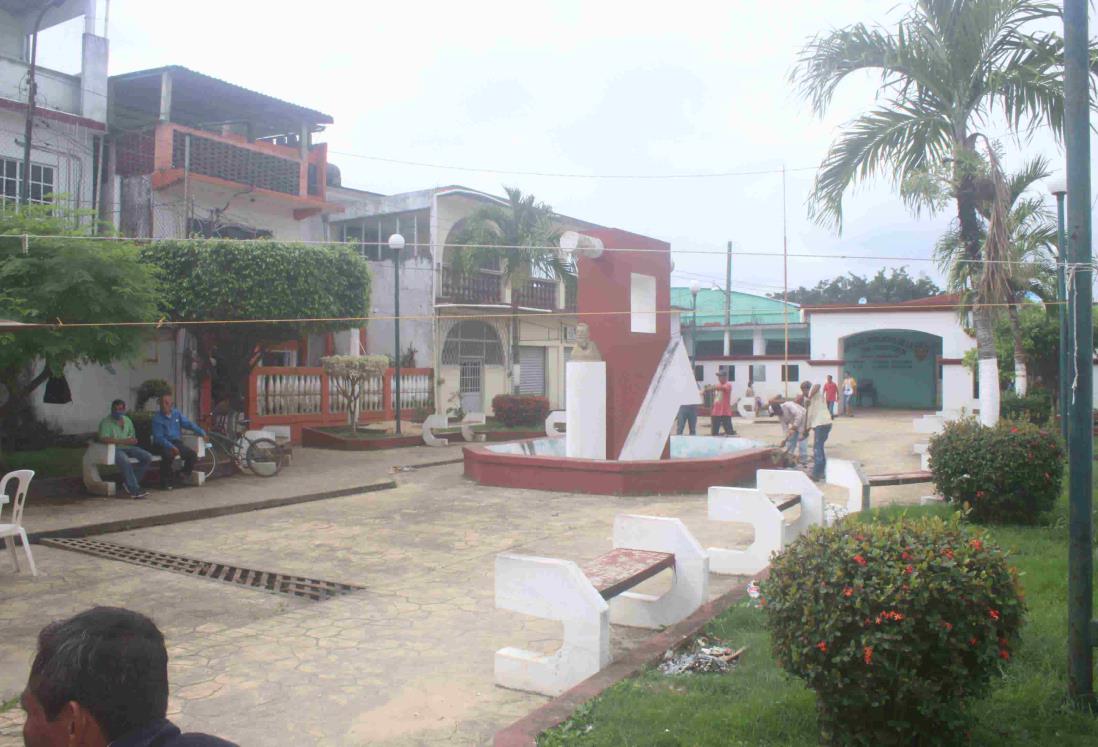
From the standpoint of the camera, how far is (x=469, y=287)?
81.8ft

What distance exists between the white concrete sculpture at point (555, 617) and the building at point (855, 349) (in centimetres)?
2164

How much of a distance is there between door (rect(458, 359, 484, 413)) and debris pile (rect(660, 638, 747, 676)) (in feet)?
68.1

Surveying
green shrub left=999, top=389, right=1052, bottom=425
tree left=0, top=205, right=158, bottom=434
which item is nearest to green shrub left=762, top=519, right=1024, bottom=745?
tree left=0, top=205, right=158, bottom=434

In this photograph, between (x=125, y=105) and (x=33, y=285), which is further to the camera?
(x=125, y=105)

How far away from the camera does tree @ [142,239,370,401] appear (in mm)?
13867

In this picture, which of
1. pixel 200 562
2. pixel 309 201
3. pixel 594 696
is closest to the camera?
pixel 594 696

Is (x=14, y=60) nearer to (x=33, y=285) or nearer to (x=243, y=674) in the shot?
(x=33, y=285)

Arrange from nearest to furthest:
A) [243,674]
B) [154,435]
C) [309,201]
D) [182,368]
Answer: [243,674] < [154,435] < [182,368] < [309,201]

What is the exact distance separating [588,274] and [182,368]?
9.97m

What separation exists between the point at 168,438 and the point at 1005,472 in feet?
32.5

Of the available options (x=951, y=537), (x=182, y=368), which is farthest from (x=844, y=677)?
(x=182, y=368)

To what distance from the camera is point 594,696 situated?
3961 millimetres

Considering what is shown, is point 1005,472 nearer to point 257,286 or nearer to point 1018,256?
point 1018,256

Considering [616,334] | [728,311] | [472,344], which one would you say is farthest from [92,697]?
[728,311]
